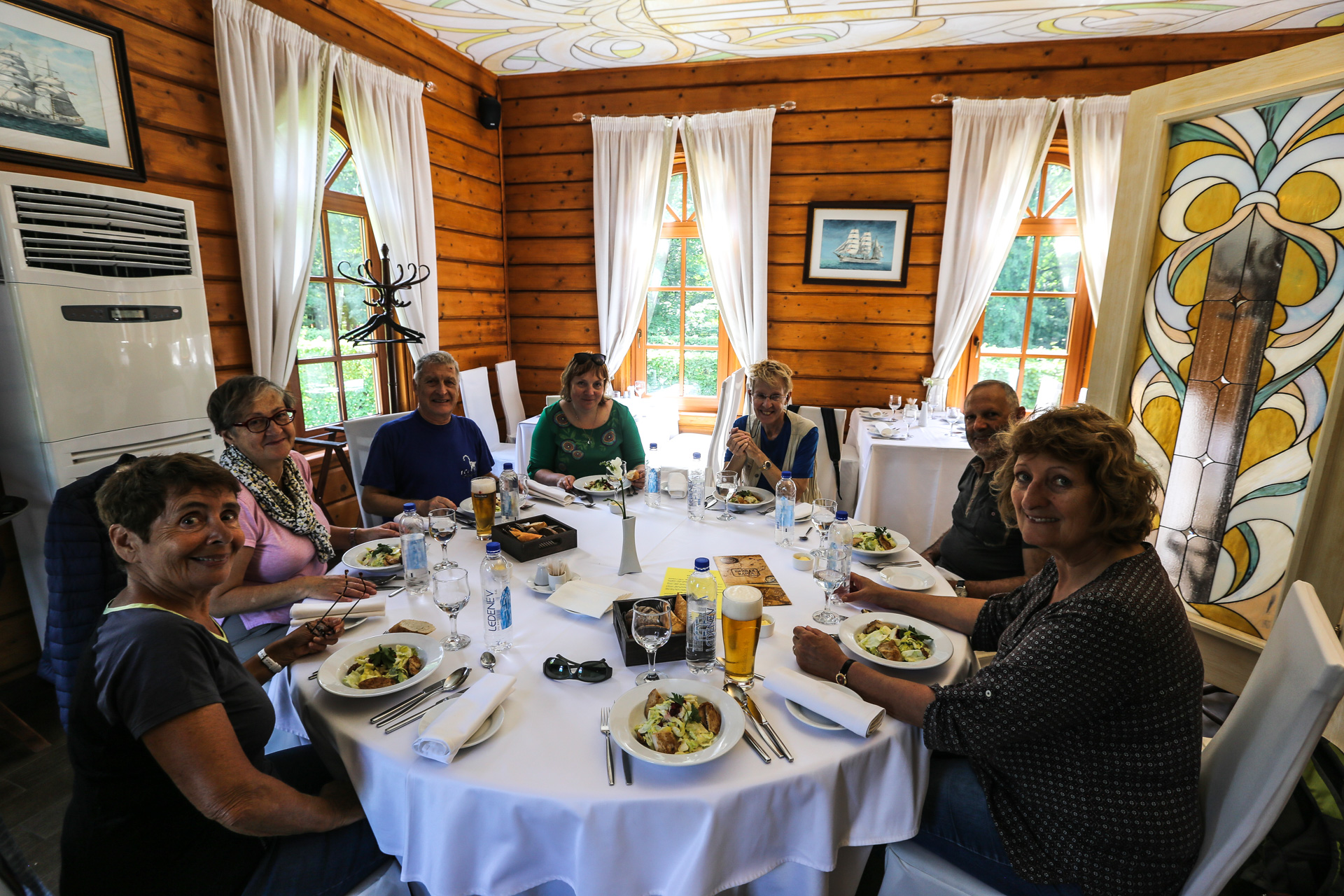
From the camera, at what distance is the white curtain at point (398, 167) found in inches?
144

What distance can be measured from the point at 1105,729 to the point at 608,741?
0.82 metres

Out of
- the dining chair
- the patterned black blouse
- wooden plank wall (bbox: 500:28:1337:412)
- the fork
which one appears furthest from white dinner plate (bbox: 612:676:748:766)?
wooden plank wall (bbox: 500:28:1337:412)

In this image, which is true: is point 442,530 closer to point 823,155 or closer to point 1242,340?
point 1242,340

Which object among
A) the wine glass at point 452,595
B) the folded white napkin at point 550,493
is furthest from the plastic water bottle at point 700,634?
the folded white napkin at point 550,493

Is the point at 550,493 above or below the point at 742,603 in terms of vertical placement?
below

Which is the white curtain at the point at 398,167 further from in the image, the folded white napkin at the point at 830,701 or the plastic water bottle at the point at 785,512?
the folded white napkin at the point at 830,701

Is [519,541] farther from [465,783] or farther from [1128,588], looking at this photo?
Result: [1128,588]

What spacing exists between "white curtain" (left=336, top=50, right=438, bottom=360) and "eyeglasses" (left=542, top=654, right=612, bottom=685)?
335cm


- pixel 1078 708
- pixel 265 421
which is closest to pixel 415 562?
pixel 265 421

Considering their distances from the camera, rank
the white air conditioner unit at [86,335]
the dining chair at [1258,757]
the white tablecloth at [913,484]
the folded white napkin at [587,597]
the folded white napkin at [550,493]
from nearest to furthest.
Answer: the dining chair at [1258,757] → the folded white napkin at [587,597] → the white air conditioner unit at [86,335] → the folded white napkin at [550,493] → the white tablecloth at [913,484]

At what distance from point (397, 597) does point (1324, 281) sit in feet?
9.45

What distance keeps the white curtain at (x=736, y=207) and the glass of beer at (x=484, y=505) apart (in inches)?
128

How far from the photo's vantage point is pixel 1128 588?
1059 mm

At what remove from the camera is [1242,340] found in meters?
2.16
